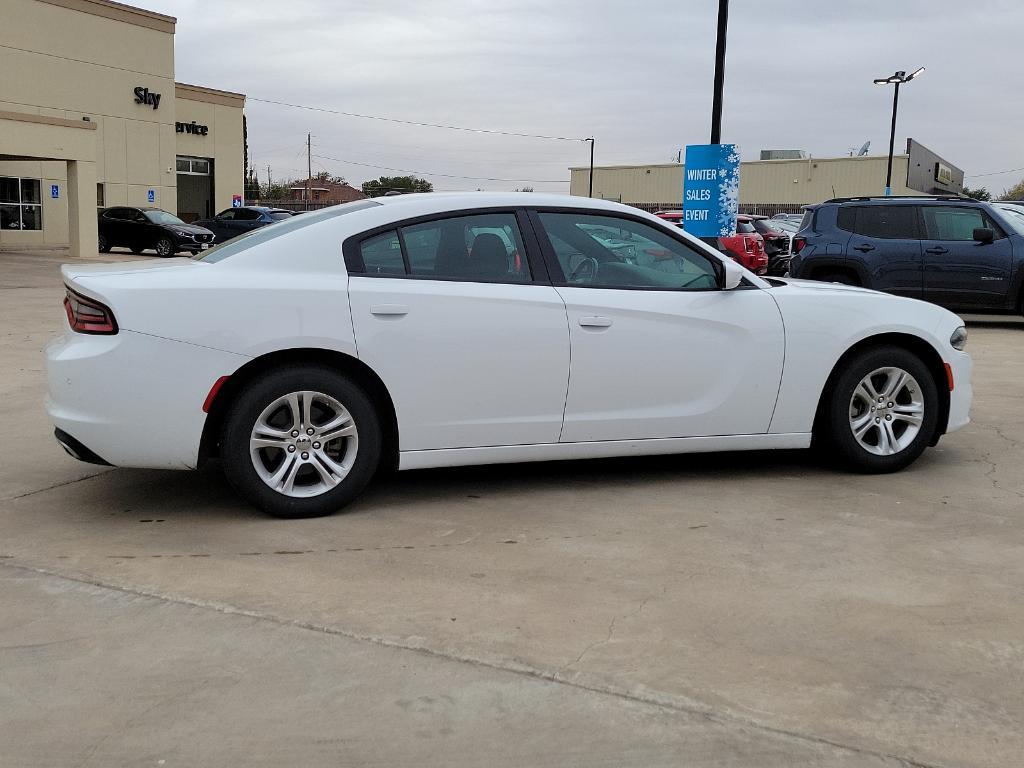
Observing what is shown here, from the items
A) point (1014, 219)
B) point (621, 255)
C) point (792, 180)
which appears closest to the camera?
point (621, 255)

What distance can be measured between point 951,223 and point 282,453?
11.5 metres

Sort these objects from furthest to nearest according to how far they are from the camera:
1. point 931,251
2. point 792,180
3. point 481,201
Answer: point 792,180 < point 931,251 < point 481,201

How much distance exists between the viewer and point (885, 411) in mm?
5957

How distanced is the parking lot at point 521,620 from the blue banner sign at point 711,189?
9.12 metres

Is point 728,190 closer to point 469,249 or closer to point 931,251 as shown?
point 931,251

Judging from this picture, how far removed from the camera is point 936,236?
13969 mm

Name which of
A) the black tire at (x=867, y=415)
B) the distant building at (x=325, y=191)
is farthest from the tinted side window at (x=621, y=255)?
the distant building at (x=325, y=191)

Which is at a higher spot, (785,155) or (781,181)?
(785,155)

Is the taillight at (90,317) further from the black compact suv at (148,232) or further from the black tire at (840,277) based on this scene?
the black compact suv at (148,232)

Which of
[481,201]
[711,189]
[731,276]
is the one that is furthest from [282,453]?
[711,189]

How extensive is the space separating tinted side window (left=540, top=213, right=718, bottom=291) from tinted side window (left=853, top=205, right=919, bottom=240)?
9.28m

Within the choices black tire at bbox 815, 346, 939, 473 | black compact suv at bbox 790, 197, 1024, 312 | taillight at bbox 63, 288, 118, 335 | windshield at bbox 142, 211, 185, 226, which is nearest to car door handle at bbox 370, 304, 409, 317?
taillight at bbox 63, 288, 118, 335

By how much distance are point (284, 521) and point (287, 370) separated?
69cm

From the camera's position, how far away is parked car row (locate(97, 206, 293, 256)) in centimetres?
3111
